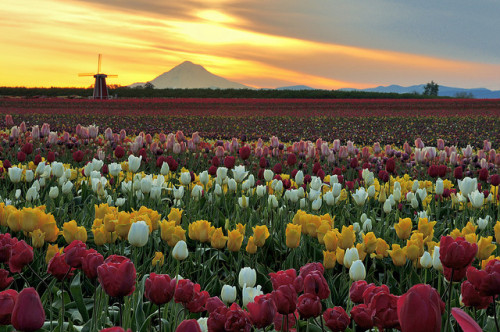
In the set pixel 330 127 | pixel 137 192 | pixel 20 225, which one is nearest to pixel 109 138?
pixel 137 192

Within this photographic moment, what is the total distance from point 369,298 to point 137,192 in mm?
3015

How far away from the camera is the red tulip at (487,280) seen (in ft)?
5.02

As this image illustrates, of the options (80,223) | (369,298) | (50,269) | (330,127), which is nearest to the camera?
(369,298)

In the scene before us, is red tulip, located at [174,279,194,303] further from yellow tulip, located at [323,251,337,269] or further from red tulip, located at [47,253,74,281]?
yellow tulip, located at [323,251,337,269]

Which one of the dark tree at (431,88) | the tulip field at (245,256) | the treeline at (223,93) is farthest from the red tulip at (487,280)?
the dark tree at (431,88)

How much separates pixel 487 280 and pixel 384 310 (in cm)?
41

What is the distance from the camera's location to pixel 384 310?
4.42ft

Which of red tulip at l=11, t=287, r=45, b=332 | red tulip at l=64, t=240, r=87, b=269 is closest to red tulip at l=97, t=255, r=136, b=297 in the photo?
red tulip at l=11, t=287, r=45, b=332

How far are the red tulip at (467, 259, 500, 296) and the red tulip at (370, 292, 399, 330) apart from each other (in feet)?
1.22

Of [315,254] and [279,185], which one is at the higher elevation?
[279,185]

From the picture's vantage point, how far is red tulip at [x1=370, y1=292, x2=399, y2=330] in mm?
1327

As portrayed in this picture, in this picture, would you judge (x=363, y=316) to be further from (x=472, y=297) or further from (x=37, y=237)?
(x=37, y=237)

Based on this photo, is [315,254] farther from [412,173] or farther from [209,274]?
[412,173]

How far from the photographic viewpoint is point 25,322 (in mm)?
1272
